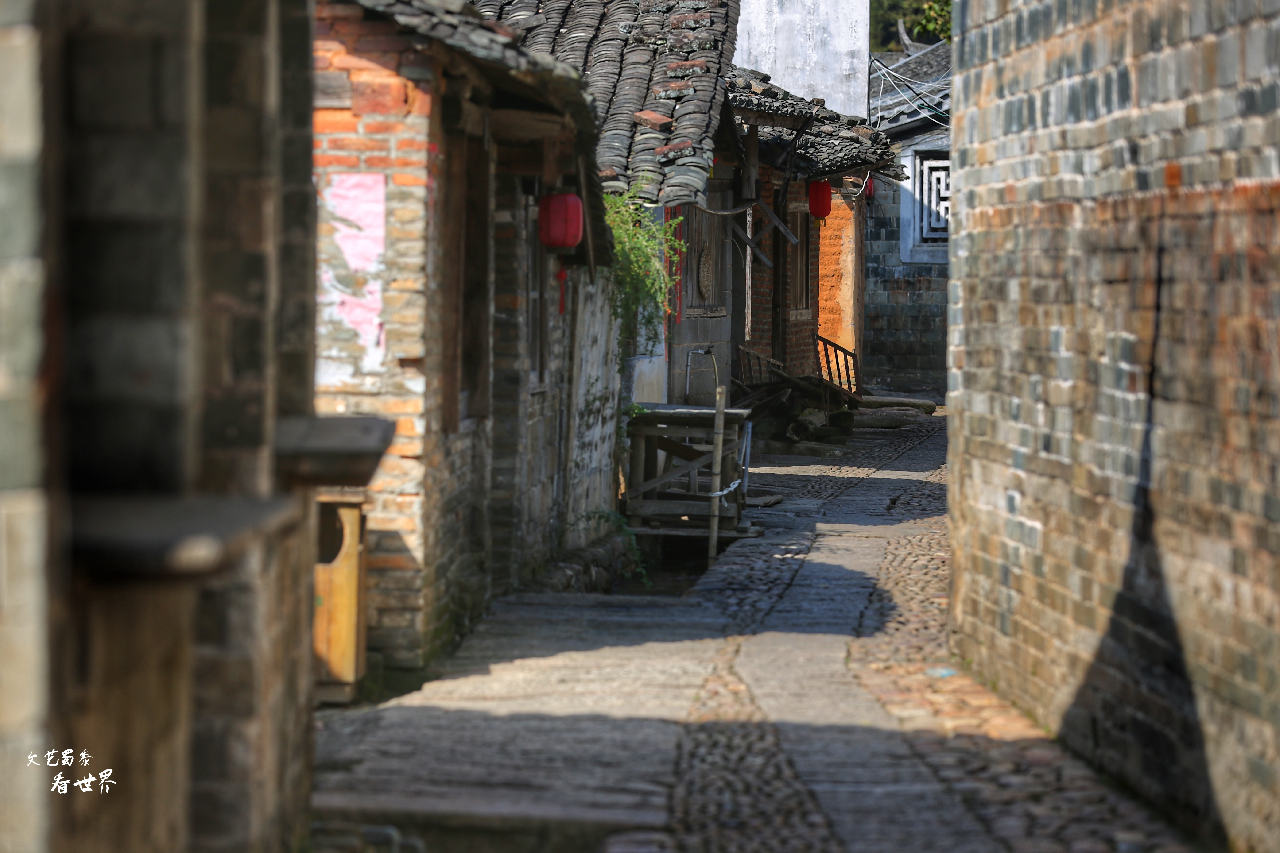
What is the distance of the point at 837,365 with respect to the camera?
20359mm

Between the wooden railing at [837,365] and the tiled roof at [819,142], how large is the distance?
3198 mm

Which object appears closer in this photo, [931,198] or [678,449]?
[678,449]

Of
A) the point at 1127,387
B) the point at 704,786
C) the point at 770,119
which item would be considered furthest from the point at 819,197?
the point at 704,786

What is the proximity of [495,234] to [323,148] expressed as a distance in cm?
180

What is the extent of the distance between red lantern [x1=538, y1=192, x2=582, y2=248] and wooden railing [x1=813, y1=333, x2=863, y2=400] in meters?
10.9

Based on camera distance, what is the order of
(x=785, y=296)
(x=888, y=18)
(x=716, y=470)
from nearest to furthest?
(x=716, y=470) → (x=785, y=296) → (x=888, y=18)

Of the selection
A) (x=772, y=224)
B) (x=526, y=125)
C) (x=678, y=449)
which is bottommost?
(x=678, y=449)

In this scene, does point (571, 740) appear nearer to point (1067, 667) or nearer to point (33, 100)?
point (1067, 667)

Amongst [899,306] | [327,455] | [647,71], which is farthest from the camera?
[899,306]

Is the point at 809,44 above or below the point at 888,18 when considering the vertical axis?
below

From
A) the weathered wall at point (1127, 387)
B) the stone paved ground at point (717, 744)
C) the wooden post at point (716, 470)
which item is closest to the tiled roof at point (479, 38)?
the weathered wall at point (1127, 387)

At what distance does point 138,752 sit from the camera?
3203 mm

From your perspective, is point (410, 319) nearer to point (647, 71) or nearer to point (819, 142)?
point (647, 71)

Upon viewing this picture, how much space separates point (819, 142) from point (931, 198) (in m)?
7.92
